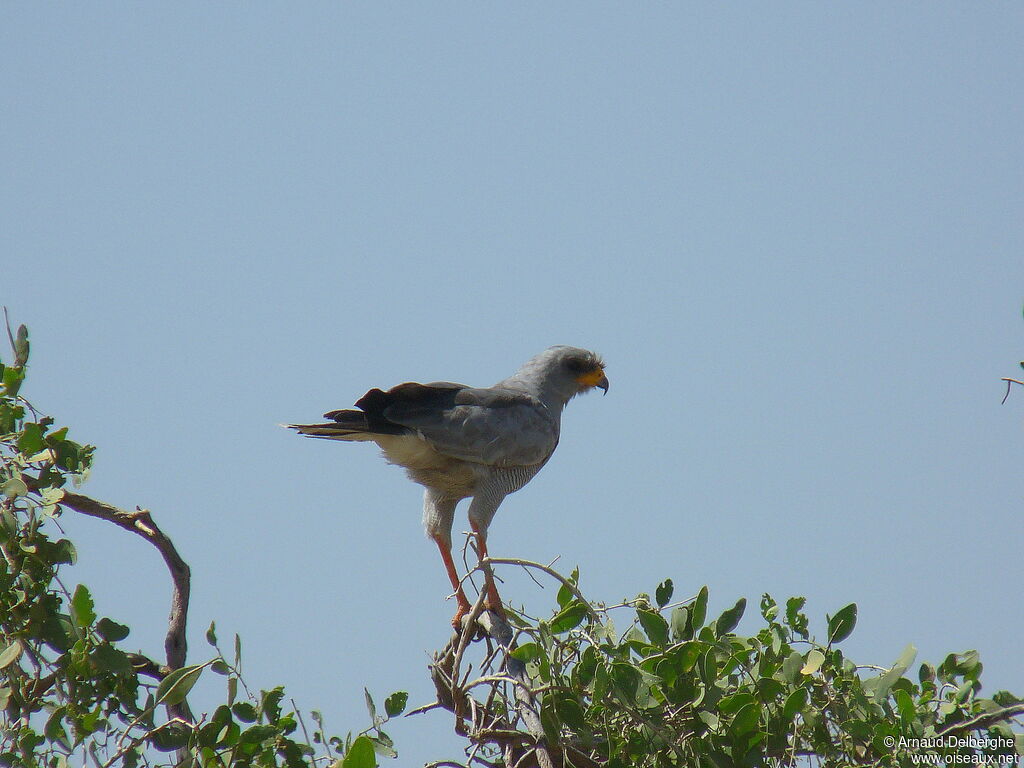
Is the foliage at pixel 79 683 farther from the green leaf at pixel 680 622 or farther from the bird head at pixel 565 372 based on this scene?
the bird head at pixel 565 372

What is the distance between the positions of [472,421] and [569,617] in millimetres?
3487

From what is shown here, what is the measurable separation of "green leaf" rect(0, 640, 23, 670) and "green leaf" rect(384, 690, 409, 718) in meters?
1.05

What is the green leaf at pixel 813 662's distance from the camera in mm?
2953

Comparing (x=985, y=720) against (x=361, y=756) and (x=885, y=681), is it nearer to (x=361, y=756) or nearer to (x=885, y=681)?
(x=885, y=681)

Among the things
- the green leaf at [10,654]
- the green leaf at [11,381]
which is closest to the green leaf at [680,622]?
the green leaf at [10,654]

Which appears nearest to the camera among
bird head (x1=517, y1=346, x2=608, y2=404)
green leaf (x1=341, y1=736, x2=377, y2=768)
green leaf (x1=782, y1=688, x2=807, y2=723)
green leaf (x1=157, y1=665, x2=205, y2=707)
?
green leaf (x1=341, y1=736, x2=377, y2=768)

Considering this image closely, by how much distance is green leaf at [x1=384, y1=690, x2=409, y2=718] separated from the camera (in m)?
3.19

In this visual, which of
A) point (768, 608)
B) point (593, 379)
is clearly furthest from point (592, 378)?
point (768, 608)

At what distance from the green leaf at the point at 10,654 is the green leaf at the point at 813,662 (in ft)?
6.91

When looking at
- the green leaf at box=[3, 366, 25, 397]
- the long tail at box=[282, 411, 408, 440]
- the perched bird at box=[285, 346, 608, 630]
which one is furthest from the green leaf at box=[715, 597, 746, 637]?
the long tail at box=[282, 411, 408, 440]

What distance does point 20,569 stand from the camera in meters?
2.99

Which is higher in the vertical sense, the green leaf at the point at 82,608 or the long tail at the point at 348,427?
the long tail at the point at 348,427

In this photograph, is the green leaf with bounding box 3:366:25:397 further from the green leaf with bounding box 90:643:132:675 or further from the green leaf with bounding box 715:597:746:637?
the green leaf with bounding box 715:597:746:637

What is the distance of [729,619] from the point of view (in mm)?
3088
